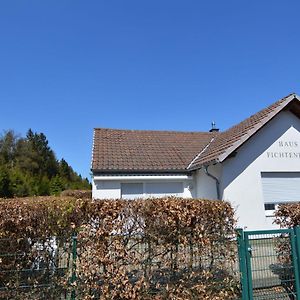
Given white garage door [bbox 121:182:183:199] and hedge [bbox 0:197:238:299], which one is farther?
white garage door [bbox 121:182:183:199]

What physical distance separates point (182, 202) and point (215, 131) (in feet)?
60.8

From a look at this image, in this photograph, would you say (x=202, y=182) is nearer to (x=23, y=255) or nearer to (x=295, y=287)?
(x=295, y=287)

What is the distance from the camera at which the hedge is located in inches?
213

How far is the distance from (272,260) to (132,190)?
9360 millimetres

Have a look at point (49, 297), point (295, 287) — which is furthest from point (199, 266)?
point (49, 297)

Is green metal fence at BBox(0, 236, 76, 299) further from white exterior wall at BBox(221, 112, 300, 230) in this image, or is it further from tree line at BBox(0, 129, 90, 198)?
tree line at BBox(0, 129, 90, 198)

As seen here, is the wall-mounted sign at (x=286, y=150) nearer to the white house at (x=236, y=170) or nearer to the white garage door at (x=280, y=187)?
the white house at (x=236, y=170)

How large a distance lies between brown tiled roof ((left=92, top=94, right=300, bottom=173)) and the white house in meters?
0.05

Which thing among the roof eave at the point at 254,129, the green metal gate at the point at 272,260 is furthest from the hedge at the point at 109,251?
the roof eave at the point at 254,129

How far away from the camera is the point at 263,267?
6.38m

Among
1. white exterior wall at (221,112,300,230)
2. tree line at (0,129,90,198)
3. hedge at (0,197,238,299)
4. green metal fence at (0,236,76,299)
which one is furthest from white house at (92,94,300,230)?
tree line at (0,129,90,198)

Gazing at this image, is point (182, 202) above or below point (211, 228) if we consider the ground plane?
above

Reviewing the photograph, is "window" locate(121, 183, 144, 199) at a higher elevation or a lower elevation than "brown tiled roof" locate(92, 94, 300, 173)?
lower

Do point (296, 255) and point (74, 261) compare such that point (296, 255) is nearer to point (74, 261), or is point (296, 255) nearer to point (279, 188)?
point (74, 261)
